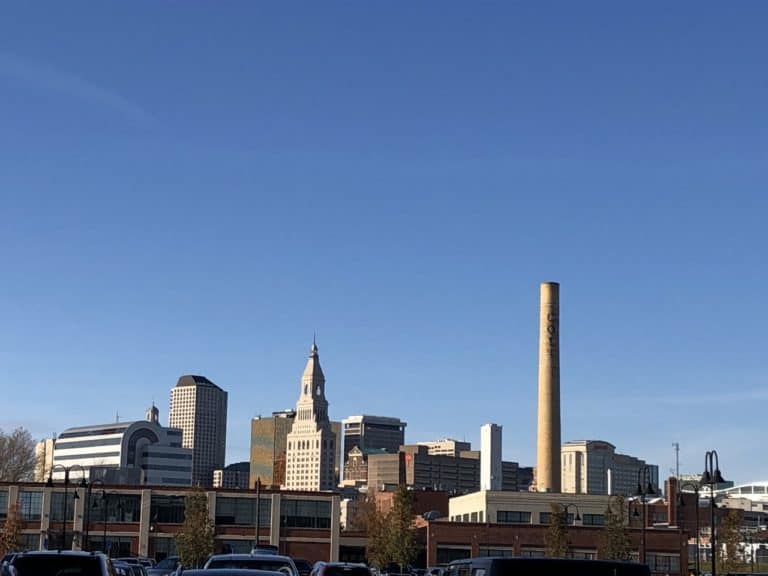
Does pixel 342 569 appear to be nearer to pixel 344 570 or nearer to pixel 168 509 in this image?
pixel 344 570

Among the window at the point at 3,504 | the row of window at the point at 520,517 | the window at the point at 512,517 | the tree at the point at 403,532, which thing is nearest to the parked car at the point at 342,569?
the tree at the point at 403,532

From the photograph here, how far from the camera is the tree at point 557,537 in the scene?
106m

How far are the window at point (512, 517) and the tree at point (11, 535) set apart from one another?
45.1 m

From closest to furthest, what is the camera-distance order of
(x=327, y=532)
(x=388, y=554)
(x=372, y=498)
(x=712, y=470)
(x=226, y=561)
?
(x=226, y=561) → (x=712, y=470) → (x=388, y=554) → (x=327, y=532) → (x=372, y=498)

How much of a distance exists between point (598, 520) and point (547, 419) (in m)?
11.0

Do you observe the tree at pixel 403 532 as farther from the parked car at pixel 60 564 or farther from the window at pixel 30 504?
the parked car at pixel 60 564

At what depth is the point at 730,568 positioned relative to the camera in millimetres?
98812

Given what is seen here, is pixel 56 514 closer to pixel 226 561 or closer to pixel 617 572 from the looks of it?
pixel 226 561

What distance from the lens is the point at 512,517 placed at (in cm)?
12769

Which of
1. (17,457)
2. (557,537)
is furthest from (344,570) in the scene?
(17,457)

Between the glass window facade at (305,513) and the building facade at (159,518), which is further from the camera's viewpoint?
the glass window facade at (305,513)

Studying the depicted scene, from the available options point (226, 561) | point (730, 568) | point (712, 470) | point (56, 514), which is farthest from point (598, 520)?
point (226, 561)

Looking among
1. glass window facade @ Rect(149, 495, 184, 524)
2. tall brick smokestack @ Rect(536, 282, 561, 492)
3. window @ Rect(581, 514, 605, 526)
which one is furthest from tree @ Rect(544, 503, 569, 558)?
glass window facade @ Rect(149, 495, 184, 524)

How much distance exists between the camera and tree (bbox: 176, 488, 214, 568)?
10631 centimetres
